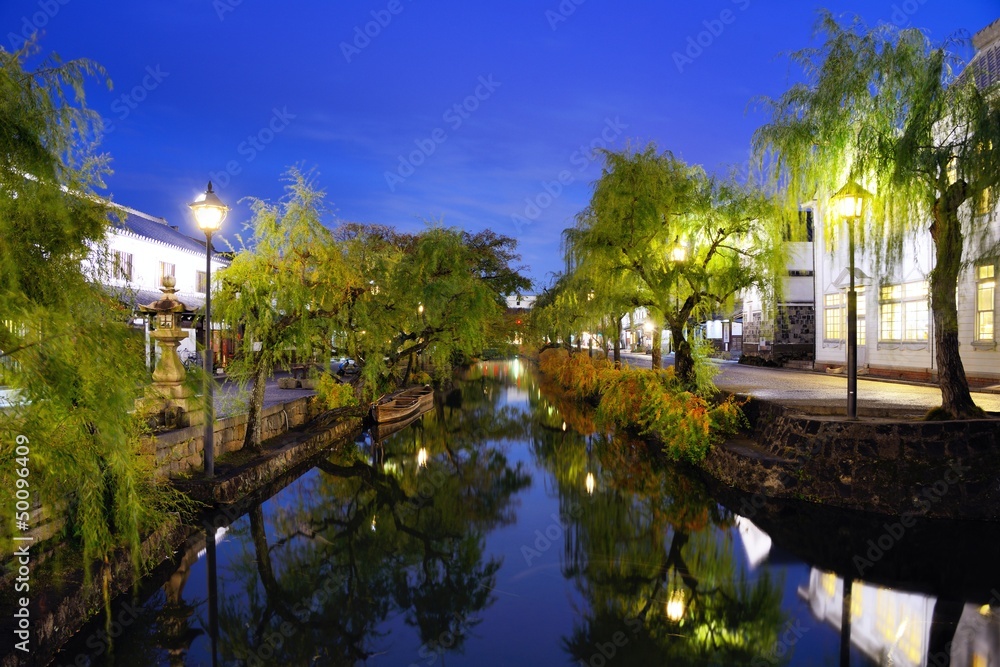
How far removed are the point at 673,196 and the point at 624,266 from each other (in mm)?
2107

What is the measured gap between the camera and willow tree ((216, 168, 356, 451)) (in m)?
13.0

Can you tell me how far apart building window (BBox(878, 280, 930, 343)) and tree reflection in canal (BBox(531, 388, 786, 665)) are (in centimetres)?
1133

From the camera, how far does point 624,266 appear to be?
1602 centimetres

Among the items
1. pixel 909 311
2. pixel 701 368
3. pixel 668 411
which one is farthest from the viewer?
pixel 909 311

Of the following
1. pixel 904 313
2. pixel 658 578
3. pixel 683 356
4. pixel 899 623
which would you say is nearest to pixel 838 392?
pixel 683 356

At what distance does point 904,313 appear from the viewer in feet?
67.0

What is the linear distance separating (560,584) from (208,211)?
7.36 meters

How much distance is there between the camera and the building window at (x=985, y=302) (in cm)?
1616

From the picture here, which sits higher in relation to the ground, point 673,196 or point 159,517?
point 673,196

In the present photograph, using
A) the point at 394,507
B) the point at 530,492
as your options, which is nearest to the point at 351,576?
the point at 394,507

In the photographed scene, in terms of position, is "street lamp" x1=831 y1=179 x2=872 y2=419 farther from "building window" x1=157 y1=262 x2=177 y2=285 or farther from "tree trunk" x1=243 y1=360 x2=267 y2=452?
"building window" x1=157 y1=262 x2=177 y2=285

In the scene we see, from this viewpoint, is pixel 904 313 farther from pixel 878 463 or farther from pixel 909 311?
pixel 878 463

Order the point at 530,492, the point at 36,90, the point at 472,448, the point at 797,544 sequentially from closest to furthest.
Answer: the point at 36,90, the point at 797,544, the point at 530,492, the point at 472,448

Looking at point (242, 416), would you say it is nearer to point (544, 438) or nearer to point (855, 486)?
point (544, 438)
